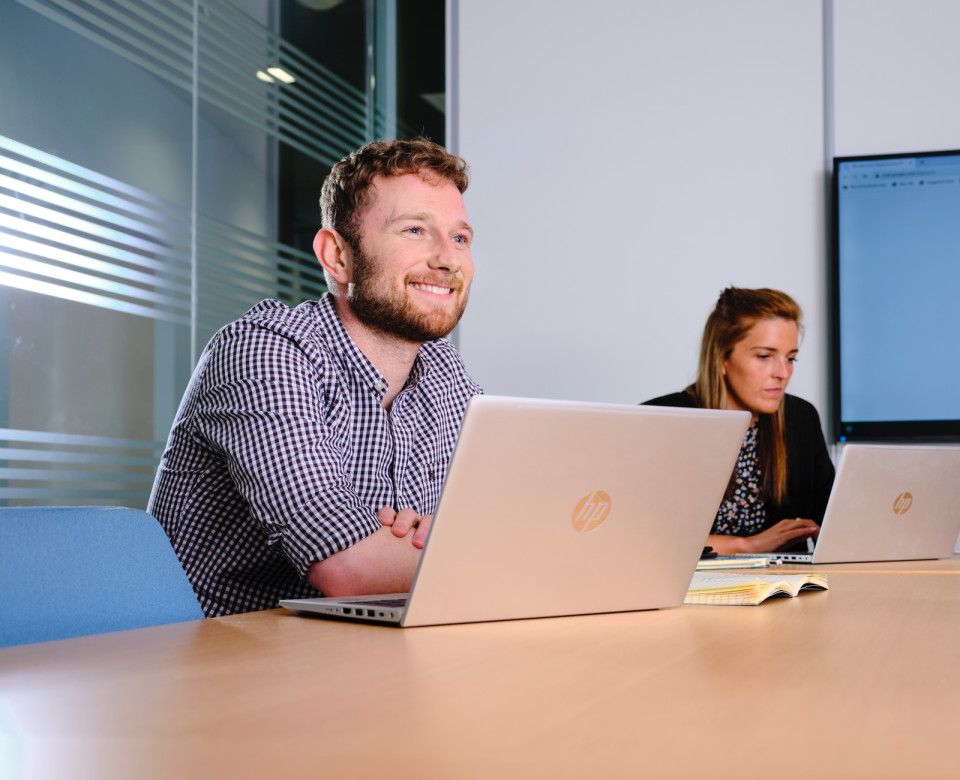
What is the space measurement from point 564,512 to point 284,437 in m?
0.51

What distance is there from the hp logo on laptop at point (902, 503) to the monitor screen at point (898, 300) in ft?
5.12

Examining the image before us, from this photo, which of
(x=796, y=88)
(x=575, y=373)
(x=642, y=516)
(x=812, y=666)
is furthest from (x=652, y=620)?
(x=796, y=88)

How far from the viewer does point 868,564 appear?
5.96ft

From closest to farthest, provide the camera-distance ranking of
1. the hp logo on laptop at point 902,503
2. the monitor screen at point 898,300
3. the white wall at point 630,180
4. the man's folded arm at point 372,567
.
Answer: the man's folded arm at point 372,567 → the hp logo on laptop at point 902,503 → the monitor screen at point 898,300 → the white wall at point 630,180

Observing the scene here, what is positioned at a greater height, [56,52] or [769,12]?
[769,12]

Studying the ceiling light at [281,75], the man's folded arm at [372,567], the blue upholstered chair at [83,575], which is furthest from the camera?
the ceiling light at [281,75]

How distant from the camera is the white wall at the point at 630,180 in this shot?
3539 mm

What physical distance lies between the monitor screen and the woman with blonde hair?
473 mm

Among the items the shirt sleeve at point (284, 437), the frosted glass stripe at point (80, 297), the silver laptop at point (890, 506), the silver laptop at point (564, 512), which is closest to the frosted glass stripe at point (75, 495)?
the frosted glass stripe at point (80, 297)

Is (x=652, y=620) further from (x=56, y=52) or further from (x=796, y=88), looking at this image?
(x=796, y=88)

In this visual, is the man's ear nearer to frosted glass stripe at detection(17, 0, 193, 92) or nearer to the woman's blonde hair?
frosted glass stripe at detection(17, 0, 193, 92)

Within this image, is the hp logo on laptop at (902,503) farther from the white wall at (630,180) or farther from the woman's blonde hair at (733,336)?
the white wall at (630,180)

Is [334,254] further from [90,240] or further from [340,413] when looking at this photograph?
[90,240]

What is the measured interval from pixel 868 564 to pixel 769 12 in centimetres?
242
